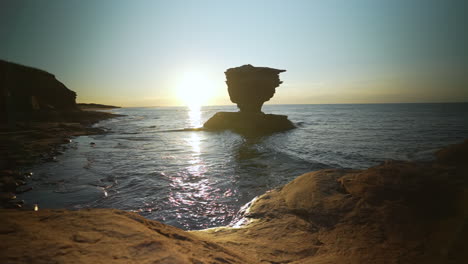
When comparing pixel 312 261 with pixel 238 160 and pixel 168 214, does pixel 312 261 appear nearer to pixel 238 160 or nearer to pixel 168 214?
pixel 168 214

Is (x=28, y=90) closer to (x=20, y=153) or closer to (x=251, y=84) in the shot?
(x=20, y=153)

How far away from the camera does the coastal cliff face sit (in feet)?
79.0

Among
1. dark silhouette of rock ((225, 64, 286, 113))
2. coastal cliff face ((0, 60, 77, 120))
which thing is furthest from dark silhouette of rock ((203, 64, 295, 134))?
coastal cliff face ((0, 60, 77, 120))

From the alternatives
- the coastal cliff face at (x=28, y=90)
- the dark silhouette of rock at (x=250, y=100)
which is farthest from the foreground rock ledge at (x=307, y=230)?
the coastal cliff face at (x=28, y=90)

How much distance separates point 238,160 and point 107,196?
23.4 feet

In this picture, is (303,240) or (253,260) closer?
(253,260)

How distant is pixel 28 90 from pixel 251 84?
33.2 meters

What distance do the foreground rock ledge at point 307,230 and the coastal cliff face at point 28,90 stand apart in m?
33.6

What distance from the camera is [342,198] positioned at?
4543 millimetres

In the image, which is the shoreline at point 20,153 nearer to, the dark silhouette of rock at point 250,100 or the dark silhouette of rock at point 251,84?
the dark silhouette of rock at point 250,100

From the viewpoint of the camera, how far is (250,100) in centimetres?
3158

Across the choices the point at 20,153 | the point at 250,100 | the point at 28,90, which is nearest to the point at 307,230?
the point at 20,153

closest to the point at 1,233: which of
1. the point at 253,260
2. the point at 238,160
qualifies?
the point at 253,260

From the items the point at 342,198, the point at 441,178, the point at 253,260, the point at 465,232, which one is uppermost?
the point at 441,178
